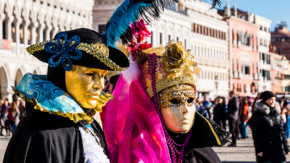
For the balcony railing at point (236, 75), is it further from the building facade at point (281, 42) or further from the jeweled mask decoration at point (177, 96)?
the jeweled mask decoration at point (177, 96)

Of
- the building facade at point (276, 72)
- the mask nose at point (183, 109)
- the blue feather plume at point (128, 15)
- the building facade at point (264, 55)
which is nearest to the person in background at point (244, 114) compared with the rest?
the mask nose at point (183, 109)

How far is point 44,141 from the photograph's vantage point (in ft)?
8.69

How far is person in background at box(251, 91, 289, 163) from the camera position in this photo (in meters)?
7.27

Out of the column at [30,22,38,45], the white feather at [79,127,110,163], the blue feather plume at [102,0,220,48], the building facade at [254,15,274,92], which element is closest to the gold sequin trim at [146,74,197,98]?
the blue feather plume at [102,0,220,48]

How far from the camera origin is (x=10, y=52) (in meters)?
27.5

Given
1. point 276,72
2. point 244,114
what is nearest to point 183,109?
point 244,114

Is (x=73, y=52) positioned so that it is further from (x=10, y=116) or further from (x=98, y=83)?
(x=10, y=116)

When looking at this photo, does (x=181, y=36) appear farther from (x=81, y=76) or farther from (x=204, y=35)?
(x=81, y=76)

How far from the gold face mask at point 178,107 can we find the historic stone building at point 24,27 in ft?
77.7

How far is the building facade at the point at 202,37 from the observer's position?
4784cm

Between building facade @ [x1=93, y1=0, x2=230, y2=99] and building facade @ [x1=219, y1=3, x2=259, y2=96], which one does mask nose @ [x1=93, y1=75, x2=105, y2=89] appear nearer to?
building facade @ [x1=93, y1=0, x2=230, y2=99]

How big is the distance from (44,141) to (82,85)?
382 mm

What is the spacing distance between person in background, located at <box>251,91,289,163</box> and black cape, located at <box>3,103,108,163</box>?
16.0ft

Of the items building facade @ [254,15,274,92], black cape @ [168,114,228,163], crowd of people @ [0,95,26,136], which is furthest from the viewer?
building facade @ [254,15,274,92]
